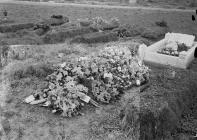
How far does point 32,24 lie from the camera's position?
52.5 feet

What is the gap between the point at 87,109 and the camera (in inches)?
299

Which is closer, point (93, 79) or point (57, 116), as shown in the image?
point (57, 116)

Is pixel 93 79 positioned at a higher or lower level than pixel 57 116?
higher

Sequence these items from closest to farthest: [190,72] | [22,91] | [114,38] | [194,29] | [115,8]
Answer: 1. [22,91]
2. [190,72]
3. [114,38]
4. [194,29]
5. [115,8]

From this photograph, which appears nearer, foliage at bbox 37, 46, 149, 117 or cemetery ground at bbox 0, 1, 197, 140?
cemetery ground at bbox 0, 1, 197, 140

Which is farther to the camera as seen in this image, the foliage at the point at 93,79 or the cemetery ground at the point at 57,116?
the foliage at the point at 93,79

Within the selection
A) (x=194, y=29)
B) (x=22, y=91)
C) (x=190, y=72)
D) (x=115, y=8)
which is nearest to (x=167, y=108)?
(x=190, y=72)

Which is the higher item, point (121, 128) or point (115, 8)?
point (115, 8)

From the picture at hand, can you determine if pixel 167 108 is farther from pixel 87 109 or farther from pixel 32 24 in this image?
pixel 32 24

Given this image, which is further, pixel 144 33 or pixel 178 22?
pixel 178 22

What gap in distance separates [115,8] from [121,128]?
18.8m

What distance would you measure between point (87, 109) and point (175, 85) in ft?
9.76

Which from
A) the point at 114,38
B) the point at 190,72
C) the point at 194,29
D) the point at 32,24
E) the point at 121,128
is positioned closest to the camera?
the point at 121,128

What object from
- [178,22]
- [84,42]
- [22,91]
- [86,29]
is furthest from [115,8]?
[22,91]
